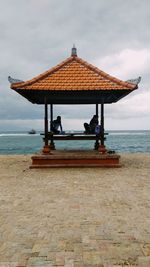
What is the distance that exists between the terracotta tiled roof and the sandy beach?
430cm

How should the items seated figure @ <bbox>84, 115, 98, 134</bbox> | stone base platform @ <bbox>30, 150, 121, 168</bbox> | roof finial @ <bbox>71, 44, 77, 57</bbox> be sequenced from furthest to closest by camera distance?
seated figure @ <bbox>84, 115, 98, 134</bbox>, roof finial @ <bbox>71, 44, 77, 57</bbox>, stone base platform @ <bbox>30, 150, 121, 168</bbox>

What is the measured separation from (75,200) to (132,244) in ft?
9.06

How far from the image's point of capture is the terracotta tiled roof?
12.7m

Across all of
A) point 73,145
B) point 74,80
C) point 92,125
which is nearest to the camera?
point 74,80

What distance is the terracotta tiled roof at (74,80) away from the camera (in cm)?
1266

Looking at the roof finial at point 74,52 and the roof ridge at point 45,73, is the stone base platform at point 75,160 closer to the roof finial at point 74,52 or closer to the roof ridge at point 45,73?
the roof ridge at point 45,73

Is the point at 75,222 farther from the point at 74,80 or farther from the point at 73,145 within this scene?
the point at 73,145

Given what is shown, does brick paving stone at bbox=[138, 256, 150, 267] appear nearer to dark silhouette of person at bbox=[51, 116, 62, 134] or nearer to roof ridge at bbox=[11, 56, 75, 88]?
roof ridge at bbox=[11, 56, 75, 88]

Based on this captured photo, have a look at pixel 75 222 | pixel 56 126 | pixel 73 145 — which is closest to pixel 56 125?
pixel 56 126

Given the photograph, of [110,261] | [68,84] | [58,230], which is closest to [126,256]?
[110,261]

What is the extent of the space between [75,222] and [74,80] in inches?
334

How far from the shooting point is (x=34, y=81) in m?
13.0

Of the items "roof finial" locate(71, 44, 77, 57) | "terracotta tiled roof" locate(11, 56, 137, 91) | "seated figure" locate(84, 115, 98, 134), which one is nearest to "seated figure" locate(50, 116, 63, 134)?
"seated figure" locate(84, 115, 98, 134)

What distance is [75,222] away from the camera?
216 inches
